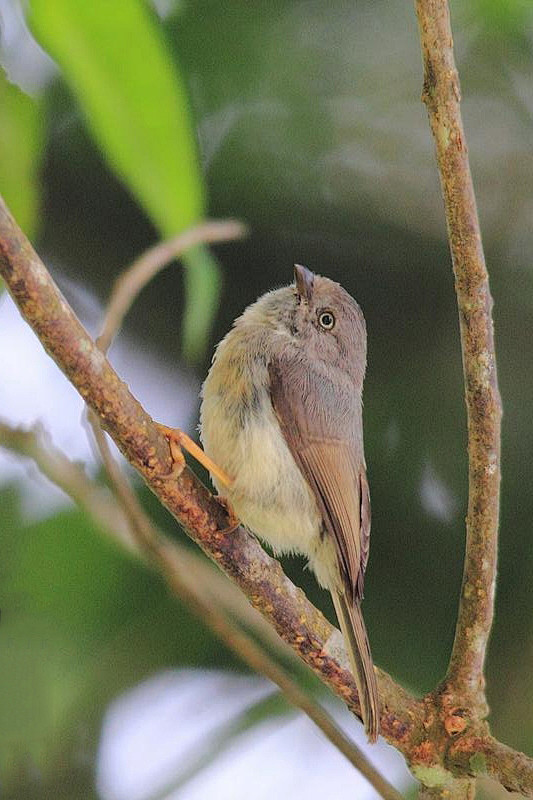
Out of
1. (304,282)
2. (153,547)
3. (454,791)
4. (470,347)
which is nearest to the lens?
(470,347)

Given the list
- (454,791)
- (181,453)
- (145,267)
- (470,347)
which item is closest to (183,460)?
(181,453)

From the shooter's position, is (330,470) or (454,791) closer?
(454,791)

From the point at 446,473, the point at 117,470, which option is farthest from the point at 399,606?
the point at 117,470

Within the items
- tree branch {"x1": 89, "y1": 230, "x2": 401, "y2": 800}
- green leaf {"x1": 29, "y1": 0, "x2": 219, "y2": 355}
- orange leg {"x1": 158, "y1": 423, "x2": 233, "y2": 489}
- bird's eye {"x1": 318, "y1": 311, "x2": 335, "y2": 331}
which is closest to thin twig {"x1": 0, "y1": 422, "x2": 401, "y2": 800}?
tree branch {"x1": 89, "y1": 230, "x2": 401, "y2": 800}

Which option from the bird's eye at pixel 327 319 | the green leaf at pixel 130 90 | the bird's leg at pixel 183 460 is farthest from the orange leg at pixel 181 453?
the bird's eye at pixel 327 319

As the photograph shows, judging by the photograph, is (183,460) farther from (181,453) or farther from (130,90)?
(130,90)

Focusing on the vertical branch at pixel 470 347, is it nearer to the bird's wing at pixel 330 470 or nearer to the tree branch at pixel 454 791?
the tree branch at pixel 454 791
